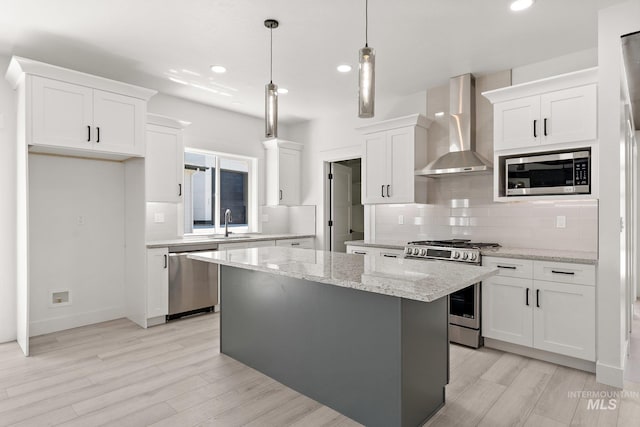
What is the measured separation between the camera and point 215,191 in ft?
17.6

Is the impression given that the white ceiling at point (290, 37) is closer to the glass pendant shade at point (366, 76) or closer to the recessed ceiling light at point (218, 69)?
the recessed ceiling light at point (218, 69)

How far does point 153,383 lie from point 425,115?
12.9ft

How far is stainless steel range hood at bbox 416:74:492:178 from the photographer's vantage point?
155 inches

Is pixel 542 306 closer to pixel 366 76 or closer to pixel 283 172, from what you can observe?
pixel 366 76

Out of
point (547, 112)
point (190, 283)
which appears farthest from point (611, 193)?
point (190, 283)

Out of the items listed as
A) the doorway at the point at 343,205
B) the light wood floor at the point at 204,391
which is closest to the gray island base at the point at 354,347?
the light wood floor at the point at 204,391

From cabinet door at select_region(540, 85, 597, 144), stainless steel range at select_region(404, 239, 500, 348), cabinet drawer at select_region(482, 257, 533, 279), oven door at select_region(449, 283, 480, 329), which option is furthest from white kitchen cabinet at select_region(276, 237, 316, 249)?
cabinet door at select_region(540, 85, 597, 144)

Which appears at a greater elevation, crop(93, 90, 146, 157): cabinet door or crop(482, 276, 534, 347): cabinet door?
crop(93, 90, 146, 157): cabinet door

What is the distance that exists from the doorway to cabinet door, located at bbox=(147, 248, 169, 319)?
253 cm

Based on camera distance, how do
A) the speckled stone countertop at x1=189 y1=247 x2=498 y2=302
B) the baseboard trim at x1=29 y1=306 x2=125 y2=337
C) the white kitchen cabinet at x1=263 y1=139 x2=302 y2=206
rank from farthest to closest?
1. the white kitchen cabinet at x1=263 y1=139 x2=302 y2=206
2. the baseboard trim at x1=29 y1=306 x2=125 y2=337
3. the speckled stone countertop at x1=189 y1=247 x2=498 y2=302

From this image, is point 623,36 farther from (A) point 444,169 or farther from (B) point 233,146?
(B) point 233,146

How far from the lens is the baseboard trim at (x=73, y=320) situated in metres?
3.73

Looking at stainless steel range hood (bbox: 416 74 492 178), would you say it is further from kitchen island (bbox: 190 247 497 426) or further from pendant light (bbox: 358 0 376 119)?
pendant light (bbox: 358 0 376 119)

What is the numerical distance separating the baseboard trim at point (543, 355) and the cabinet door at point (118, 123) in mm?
3951
